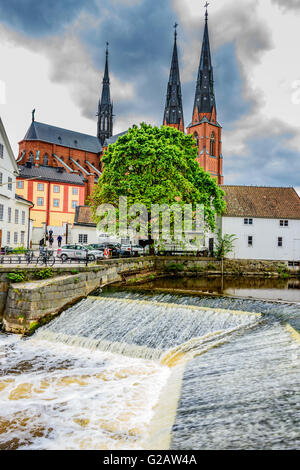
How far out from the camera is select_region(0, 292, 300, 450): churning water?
580 centimetres

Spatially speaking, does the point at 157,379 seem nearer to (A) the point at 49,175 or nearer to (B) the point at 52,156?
(A) the point at 49,175

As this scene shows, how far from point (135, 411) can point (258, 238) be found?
99.6 feet

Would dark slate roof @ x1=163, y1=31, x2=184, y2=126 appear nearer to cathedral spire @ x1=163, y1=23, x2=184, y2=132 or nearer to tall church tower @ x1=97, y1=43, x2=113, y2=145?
cathedral spire @ x1=163, y1=23, x2=184, y2=132

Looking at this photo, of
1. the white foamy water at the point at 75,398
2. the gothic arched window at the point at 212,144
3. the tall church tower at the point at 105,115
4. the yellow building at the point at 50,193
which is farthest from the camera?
the tall church tower at the point at 105,115

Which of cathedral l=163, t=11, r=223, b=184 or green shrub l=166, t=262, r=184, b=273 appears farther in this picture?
cathedral l=163, t=11, r=223, b=184

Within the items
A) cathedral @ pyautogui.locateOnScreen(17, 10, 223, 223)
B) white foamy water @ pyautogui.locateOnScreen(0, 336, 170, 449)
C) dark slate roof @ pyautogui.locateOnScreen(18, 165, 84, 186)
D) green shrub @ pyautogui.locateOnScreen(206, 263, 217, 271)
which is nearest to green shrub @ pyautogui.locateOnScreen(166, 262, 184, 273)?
green shrub @ pyautogui.locateOnScreen(206, 263, 217, 271)

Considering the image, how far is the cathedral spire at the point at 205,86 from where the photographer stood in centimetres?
7681

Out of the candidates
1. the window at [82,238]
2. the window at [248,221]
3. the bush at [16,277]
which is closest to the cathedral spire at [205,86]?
the window at [248,221]

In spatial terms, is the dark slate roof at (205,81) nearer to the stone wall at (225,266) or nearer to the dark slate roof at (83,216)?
the dark slate roof at (83,216)

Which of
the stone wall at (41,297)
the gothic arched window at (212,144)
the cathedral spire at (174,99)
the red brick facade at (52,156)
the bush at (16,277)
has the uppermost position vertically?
the cathedral spire at (174,99)

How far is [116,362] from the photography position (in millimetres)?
10070

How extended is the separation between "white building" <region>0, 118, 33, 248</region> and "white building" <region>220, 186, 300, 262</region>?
2189 cm

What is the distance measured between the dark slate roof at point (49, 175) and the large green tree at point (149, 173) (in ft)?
102

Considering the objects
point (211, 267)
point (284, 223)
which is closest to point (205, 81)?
point (284, 223)
